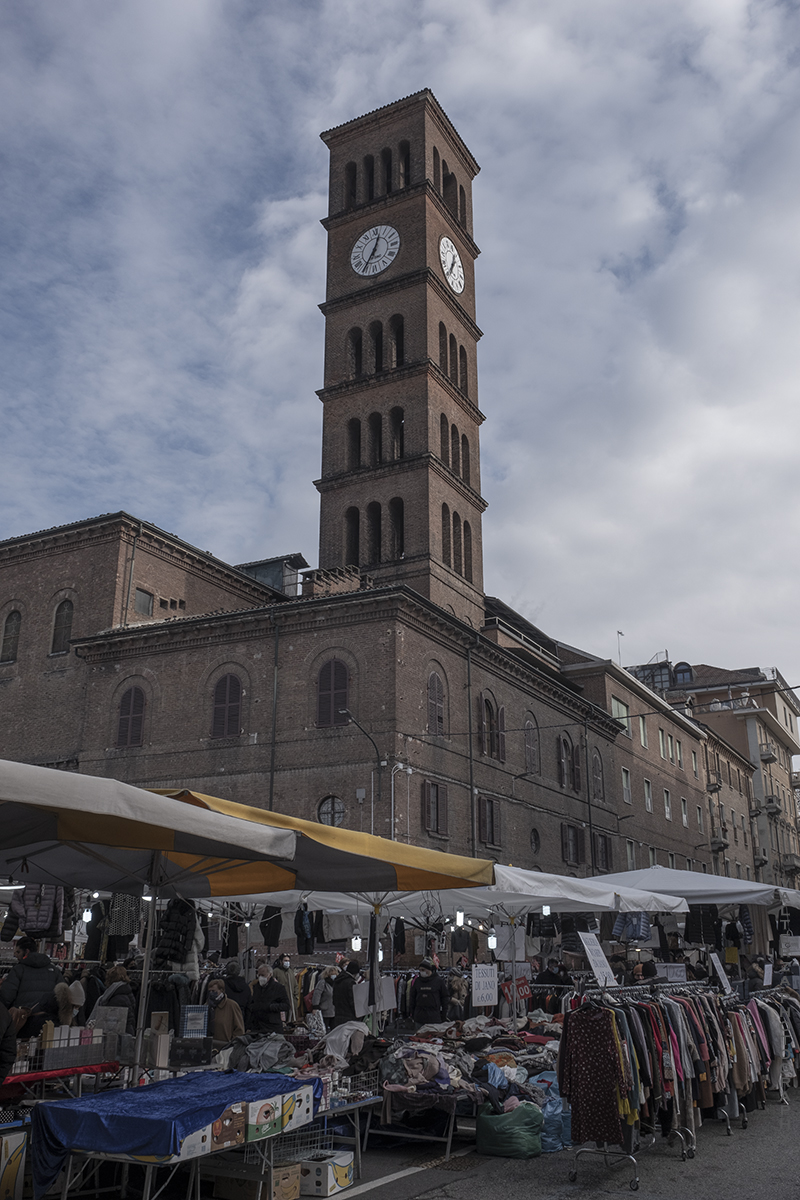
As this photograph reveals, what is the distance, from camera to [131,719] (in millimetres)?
30125

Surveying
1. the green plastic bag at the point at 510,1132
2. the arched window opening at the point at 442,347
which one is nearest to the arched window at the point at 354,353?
the arched window opening at the point at 442,347

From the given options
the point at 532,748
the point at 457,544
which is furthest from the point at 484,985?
the point at 457,544

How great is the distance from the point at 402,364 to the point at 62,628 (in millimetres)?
15579

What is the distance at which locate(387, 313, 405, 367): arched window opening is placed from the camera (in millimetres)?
37678

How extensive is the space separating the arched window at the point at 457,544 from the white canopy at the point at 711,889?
21878mm

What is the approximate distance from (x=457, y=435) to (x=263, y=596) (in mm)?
9853

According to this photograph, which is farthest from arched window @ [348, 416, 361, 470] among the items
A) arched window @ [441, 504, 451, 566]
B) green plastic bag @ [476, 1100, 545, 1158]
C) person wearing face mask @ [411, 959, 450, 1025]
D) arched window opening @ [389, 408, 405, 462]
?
green plastic bag @ [476, 1100, 545, 1158]

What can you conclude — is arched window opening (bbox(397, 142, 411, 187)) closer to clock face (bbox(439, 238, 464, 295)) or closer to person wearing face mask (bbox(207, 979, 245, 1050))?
clock face (bbox(439, 238, 464, 295))

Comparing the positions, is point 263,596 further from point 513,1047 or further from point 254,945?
point 513,1047

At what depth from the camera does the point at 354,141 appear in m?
Result: 41.9

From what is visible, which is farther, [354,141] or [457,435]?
[354,141]

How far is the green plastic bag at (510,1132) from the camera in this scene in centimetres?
852

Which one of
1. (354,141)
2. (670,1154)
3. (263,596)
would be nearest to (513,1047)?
(670,1154)

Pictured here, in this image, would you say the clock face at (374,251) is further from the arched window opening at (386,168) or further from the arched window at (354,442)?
the arched window at (354,442)
